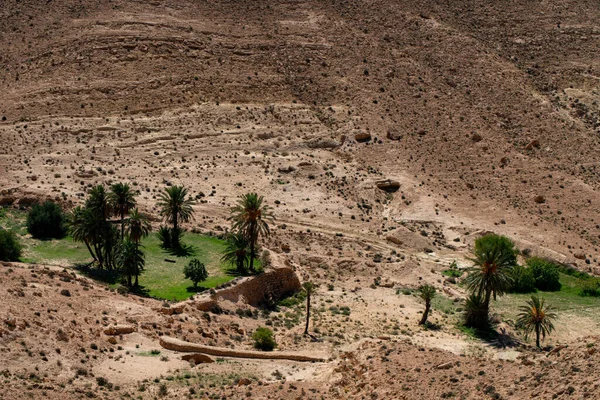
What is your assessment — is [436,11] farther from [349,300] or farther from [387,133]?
[349,300]

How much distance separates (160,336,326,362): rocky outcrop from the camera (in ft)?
149

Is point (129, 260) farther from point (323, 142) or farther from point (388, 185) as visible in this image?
point (323, 142)

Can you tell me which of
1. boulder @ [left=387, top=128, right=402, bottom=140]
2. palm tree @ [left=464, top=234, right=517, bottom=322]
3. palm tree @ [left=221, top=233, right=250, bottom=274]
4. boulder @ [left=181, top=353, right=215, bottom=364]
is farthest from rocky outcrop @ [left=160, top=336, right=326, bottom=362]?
boulder @ [left=387, top=128, right=402, bottom=140]

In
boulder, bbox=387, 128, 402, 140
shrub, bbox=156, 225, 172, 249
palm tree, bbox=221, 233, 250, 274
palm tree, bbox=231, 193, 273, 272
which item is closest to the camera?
palm tree, bbox=221, 233, 250, 274

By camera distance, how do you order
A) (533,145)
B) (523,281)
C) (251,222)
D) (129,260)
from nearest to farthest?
(129,260) < (251,222) < (523,281) < (533,145)

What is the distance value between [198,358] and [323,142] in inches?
1556

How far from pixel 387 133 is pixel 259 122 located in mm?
11048

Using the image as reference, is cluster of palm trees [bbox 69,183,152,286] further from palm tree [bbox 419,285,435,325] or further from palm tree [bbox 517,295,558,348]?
palm tree [bbox 517,295,558,348]

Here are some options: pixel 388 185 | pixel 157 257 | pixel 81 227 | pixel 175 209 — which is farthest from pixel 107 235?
pixel 388 185

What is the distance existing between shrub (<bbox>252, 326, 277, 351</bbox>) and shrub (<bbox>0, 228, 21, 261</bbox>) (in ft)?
49.2

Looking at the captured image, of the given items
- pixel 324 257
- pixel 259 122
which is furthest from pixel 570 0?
pixel 324 257

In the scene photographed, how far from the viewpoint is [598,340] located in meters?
34.6

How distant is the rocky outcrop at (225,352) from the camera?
149ft

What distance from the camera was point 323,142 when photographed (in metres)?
81.1
